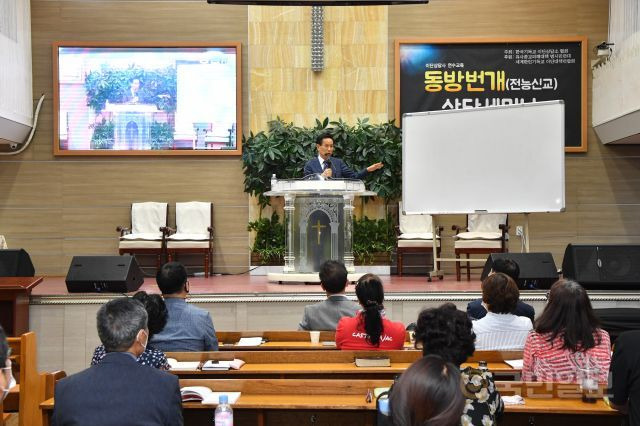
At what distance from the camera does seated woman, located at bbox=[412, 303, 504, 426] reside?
2441 mm

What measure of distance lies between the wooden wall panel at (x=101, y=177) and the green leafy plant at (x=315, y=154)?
402 millimetres

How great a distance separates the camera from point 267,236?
364 inches

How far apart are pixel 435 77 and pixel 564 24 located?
5.61 ft

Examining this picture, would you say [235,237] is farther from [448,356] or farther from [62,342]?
[448,356]

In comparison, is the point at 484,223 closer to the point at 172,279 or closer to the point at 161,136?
the point at 161,136

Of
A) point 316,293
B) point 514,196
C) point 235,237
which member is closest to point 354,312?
point 316,293

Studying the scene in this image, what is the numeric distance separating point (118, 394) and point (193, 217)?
6.89 m

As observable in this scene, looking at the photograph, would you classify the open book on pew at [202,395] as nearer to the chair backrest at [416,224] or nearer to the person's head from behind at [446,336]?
the person's head from behind at [446,336]

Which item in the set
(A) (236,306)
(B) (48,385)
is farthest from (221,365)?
(A) (236,306)

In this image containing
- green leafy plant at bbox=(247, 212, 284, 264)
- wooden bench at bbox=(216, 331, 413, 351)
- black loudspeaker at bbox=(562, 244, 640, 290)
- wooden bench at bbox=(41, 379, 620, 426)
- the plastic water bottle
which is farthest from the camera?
green leafy plant at bbox=(247, 212, 284, 264)

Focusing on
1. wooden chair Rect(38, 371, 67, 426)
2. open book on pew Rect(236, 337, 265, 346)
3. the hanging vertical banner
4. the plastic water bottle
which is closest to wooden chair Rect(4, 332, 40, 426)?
wooden chair Rect(38, 371, 67, 426)

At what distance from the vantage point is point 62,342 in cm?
645

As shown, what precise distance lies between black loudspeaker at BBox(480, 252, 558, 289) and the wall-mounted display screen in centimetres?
412

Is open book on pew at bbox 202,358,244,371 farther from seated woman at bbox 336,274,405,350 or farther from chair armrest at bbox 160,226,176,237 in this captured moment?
chair armrest at bbox 160,226,176,237
